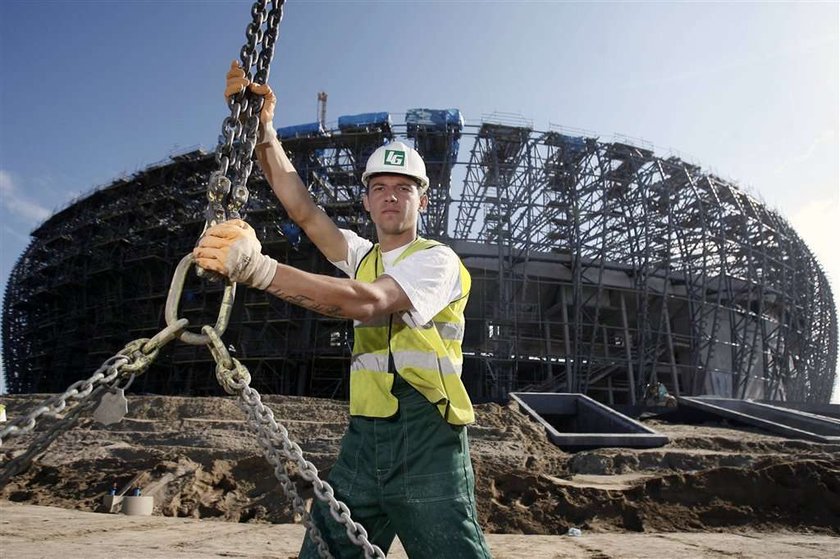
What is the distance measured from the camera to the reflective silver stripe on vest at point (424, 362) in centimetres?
166

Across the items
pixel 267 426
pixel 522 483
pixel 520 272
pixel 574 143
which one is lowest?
pixel 522 483

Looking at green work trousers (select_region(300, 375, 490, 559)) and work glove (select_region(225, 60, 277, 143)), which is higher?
work glove (select_region(225, 60, 277, 143))

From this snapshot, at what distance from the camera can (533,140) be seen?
79.7 feet

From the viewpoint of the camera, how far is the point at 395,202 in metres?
1.89

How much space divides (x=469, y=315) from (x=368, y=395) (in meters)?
21.6

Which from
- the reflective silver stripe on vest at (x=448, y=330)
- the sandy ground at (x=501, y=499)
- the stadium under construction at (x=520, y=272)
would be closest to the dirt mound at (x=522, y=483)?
the sandy ground at (x=501, y=499)

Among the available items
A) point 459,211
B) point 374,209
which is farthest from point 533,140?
point 374,209

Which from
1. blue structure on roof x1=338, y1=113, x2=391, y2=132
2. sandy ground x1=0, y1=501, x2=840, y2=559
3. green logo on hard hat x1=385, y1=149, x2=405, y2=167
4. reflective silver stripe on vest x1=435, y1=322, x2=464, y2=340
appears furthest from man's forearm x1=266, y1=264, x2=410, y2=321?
blue structure on roof x1=338, y1=113, x2=391, y2=132

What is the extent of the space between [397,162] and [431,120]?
905 inches

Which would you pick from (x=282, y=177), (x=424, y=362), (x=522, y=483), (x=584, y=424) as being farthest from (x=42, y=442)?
(x=584, y=424)

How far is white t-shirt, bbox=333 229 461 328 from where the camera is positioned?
1564 millimetres

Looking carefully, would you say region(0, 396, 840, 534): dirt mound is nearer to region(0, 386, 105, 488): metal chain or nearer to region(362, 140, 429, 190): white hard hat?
region(0, 386, 105, 488): metal chain

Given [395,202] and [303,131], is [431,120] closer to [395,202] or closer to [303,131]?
[303,131]

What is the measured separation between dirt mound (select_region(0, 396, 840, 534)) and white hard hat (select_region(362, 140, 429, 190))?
3.21 meters
